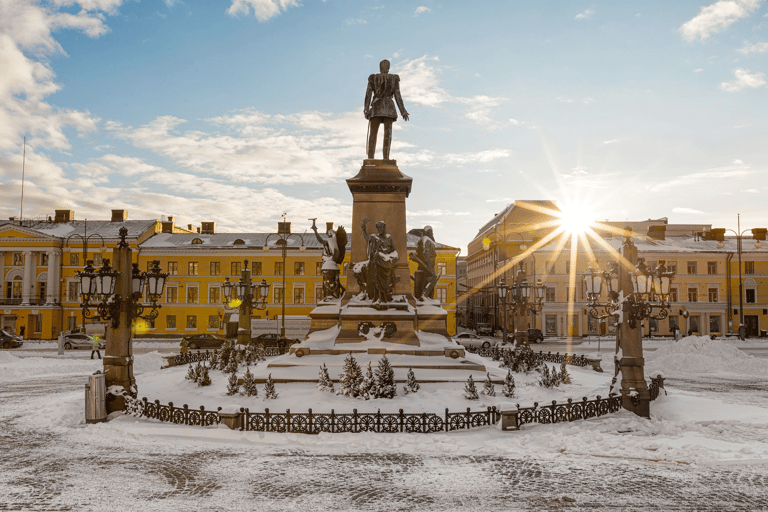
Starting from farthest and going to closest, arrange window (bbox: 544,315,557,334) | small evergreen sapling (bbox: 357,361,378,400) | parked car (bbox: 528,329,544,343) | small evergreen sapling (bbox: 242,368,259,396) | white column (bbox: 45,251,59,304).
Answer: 1. window (bbox: 544,315,557,334)
2. white column (bbox: 45,251,59,304)
3. parked car (bbox: 528,329,544,343)
4. small evergreen sapling (bbox: 242,368,259,396)
5. small evergreen sapling (bbox: 357,361,378,400)

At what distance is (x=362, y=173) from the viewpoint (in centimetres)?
2019

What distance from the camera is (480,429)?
1172cm

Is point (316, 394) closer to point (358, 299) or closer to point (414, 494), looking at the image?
point (358, 299)

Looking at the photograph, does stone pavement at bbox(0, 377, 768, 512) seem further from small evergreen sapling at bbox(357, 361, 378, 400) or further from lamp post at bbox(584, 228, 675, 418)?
small evergreen sapling at bbox(357, 361, 378, 400)

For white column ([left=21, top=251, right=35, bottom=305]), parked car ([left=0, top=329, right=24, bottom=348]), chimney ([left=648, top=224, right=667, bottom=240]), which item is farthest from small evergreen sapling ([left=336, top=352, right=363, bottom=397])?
chimney ([left=648, top=224, right=667, bottom=240])

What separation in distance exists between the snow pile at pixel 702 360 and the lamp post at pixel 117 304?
20559 mm

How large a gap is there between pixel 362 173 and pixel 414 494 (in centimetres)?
1356

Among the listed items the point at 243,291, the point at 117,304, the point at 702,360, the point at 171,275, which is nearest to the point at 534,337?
the point at 702,360

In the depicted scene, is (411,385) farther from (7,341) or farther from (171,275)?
(171,275)

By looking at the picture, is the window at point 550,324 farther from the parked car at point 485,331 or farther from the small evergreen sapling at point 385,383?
the small evergreen sapling at point 385,383

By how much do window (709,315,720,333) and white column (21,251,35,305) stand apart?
70437mm

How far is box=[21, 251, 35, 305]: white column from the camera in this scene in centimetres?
5875

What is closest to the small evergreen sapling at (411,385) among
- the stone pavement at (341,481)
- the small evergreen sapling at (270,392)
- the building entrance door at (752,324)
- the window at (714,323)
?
the small evergreen sapling at (270,392)

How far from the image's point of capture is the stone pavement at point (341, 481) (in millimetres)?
7852
